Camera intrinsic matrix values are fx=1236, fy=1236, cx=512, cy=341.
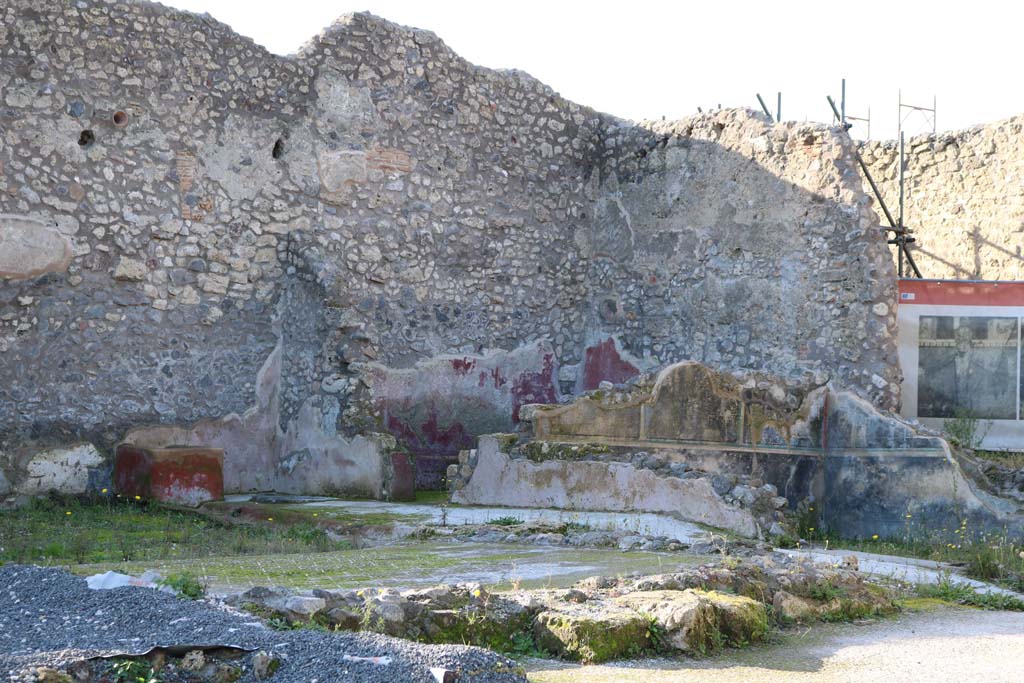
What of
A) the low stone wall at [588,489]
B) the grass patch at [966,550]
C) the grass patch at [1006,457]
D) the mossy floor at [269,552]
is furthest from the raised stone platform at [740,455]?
the grass patch at [1006,457]

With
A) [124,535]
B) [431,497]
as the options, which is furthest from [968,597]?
[431,497]

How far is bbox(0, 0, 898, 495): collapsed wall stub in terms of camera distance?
364 inches

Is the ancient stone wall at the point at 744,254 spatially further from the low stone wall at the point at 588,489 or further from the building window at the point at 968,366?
the low stone wall at the point at 588,489

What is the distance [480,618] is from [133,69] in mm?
6868

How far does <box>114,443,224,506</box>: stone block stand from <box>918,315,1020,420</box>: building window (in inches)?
234

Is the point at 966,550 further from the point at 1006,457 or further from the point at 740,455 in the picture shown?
the point at 1006,457

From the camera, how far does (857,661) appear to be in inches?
163

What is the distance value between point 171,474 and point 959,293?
6613mm

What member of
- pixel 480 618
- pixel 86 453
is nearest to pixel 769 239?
pixel 86 453

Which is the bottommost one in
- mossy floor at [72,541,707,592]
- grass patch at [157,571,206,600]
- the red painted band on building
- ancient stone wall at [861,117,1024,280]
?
mossy floor at [72,541,707,592]

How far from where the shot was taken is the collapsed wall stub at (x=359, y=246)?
30.3 ft

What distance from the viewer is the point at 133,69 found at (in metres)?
9.56

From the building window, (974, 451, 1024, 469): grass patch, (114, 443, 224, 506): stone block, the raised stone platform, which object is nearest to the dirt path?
the raised stone platform

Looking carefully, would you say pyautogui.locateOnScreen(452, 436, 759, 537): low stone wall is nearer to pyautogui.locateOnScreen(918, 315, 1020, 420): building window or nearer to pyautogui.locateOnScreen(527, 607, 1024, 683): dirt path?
pyautogui.locateOnScreen(527, 607, 1024, 683): dirt path
